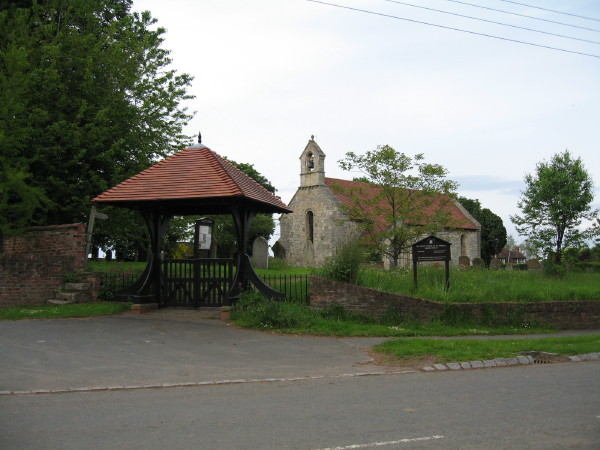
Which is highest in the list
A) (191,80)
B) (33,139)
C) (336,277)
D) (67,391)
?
(191,80)

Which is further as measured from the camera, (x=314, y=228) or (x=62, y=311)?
(x=314, y=228)

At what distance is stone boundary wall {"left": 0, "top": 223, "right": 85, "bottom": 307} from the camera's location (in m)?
17.2

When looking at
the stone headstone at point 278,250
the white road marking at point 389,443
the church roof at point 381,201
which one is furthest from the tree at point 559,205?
the white road marking at point 389,443

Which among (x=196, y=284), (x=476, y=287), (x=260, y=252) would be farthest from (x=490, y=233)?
(x=196, y=284)

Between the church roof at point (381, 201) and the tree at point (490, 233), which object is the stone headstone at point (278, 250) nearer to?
the church roof at point (381, 201)

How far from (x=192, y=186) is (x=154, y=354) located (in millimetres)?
5924

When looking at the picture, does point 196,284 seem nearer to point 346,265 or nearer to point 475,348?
point 346,265

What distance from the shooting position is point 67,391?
7602 mm

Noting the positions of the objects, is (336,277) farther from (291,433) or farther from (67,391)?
(291,433)

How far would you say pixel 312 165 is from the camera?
4962cm

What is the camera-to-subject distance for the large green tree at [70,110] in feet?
57.3

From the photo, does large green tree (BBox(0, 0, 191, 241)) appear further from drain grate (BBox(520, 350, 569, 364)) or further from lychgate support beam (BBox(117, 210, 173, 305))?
drain grate (BBox(520, 350, 569, 364))

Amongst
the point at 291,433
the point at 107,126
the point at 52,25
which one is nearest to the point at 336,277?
the point at 291,433

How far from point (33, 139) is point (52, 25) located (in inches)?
196
